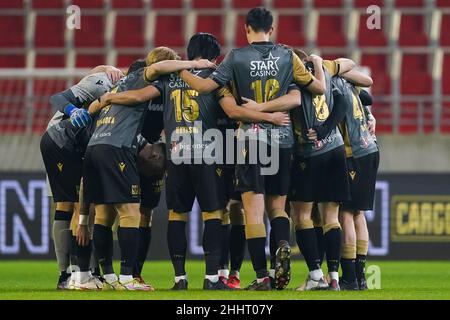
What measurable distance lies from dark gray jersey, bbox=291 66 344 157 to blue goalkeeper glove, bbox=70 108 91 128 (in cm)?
169

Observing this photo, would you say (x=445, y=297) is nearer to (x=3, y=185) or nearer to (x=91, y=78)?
(x=91, y=78)

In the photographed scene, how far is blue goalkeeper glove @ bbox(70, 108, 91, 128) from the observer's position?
1041 centimetres

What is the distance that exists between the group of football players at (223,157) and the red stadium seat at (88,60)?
29.0ft

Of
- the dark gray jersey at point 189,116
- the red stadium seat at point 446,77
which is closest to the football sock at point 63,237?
the dark gray jersey at point 189,116

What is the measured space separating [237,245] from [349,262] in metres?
0.97

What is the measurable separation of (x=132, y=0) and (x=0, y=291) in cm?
1071

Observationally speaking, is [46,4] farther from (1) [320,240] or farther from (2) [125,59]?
(1) [320,240]

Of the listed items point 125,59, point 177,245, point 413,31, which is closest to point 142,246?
point 177,245

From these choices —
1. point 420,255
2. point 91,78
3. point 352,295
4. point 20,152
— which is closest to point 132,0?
point 20,152

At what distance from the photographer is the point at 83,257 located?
1062cm

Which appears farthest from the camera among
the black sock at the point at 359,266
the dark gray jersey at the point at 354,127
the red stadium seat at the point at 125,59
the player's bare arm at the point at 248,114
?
the red stadium seat at the point at 125,59

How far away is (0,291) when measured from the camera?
1035cm

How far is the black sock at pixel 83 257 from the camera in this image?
10617mm

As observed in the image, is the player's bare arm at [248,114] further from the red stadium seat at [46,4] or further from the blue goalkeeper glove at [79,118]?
the red stadium seat at [46,4]
